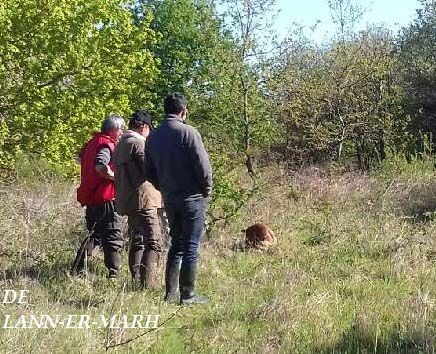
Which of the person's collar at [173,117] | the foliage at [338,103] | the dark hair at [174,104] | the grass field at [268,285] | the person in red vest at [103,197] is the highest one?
the foliage at [338,103]

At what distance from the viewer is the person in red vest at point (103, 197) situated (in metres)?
6.04

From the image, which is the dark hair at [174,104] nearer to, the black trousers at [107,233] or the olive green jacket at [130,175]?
the olive green jacket at [130,175]

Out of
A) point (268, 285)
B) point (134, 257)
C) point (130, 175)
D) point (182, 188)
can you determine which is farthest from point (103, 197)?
point (268, 285)

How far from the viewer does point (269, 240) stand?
7.80 m

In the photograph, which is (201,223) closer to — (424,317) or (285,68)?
(424,317)

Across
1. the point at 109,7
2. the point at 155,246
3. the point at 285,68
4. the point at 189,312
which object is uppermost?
the point at 109,7

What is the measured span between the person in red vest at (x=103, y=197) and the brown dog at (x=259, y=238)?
2.05 m

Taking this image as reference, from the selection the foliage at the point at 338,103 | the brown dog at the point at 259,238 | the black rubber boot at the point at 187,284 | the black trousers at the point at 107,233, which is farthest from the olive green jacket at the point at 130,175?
the foliage at the point at 338,103

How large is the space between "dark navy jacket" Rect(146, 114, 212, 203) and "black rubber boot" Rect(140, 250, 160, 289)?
1.99ft

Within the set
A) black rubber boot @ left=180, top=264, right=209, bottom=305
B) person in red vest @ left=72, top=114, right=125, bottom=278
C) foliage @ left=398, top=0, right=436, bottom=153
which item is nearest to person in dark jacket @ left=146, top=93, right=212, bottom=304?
black rubber boot @ left=180, top=264, right=209, bottom=305

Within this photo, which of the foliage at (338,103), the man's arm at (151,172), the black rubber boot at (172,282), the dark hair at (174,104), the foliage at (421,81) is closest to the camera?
the black rubber boot at (172,282)

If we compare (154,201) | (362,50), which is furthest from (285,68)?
(154,201)

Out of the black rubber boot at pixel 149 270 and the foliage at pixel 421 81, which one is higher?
the foliage at pixel 421 81

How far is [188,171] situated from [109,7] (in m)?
11.5
